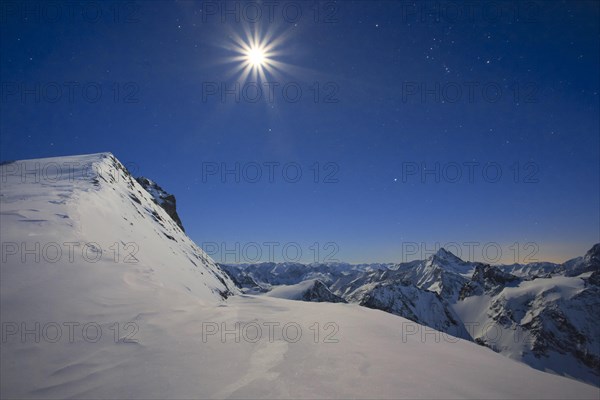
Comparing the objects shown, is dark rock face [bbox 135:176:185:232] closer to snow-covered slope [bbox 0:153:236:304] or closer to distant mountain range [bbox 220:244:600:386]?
snow-covered slope [bbox 0:153:236:304]

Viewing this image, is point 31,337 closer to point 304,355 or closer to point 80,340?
point 80,340

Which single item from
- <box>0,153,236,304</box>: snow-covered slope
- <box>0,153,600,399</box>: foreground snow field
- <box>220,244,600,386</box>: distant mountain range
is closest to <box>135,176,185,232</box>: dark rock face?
<box>0,153,236,304</box>: snow-covered slope

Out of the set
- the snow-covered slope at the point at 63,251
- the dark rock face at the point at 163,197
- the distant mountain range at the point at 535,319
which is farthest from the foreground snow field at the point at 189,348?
the distant mountain range at the point at 535,319

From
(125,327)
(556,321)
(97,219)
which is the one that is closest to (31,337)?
(125,327)

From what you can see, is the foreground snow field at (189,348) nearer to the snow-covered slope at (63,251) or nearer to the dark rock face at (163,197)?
the snow-covered slope at (63,251)

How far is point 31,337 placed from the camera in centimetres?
562

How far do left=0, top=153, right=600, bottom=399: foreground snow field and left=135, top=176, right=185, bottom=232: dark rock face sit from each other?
6860 cm

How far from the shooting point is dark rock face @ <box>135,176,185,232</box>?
74.3 metres

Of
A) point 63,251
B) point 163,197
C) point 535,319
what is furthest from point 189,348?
point 535,319

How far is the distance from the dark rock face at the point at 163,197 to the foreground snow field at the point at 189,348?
6860 centimetres

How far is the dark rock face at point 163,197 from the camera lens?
7431 cm

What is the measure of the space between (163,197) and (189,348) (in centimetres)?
8173

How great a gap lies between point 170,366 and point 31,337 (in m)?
3.14

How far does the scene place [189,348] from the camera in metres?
5.76
